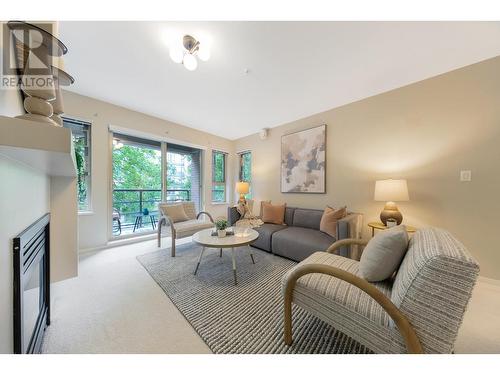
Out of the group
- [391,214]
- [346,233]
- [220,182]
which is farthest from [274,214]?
[220,182]

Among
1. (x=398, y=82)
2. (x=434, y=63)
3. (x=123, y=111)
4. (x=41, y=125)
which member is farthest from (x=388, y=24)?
(x=123, y=111)

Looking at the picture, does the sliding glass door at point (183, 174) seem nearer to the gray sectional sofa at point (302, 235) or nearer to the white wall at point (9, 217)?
the gray sectional sofa at point (302, 235)

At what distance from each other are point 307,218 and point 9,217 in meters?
3.01

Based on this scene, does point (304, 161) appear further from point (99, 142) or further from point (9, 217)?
point (99, 142)

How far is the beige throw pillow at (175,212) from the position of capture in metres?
3.05

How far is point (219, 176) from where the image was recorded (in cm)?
491

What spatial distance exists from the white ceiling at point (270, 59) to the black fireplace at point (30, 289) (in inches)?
71.5

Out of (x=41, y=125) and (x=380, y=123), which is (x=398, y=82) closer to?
(x=380, y=123)

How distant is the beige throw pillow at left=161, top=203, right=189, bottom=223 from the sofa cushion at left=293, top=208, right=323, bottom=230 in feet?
6.71

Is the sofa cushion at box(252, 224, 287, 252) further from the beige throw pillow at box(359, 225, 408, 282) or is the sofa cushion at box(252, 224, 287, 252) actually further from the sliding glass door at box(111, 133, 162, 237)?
the sliding glass door at box(111, 133, 162, 237)

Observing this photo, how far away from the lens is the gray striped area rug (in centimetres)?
117

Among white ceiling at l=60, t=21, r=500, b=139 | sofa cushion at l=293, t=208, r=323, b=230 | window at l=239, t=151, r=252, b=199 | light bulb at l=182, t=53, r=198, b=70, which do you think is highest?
white ceiling at l=60, t=21, r=500, b=139

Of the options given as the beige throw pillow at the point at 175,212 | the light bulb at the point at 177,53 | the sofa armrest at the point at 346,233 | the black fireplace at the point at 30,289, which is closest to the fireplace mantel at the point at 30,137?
the black fireplace at the point at 30,289

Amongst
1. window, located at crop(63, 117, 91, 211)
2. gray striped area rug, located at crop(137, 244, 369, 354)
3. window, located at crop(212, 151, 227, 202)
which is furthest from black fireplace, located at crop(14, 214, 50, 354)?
window, located at crop(212, 151, 227, 202)
